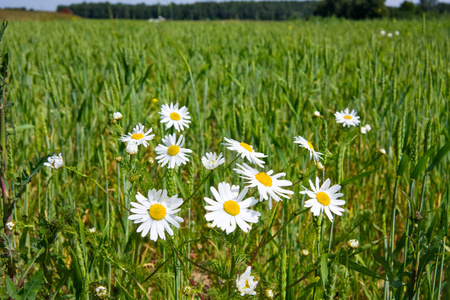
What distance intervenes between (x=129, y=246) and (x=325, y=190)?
0.48 m

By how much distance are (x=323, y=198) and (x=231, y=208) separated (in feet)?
0.63

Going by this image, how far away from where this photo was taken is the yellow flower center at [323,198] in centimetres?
65

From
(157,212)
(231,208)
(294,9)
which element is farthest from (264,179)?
(294,9)

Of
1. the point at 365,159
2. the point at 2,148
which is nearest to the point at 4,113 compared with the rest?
the point at 2,148

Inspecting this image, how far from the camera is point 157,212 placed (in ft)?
1.90

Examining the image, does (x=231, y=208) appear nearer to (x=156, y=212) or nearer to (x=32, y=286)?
(x=156, y=212)

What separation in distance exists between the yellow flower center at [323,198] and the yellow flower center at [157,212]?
28 cm

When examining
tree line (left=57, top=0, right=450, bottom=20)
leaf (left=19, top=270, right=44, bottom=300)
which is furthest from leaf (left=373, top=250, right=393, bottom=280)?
tree line (left=57, top=0, right=450, bottom=20)

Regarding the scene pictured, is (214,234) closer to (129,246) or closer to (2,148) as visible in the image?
(129,246)

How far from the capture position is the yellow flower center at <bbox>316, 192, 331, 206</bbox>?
654 millimetres

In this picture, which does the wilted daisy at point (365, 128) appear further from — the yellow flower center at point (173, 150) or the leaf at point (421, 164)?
the yellow flower center at point (173, 150)

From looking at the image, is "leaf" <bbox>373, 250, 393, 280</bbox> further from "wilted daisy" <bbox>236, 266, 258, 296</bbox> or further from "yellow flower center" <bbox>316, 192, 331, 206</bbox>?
"wilted daisy" <bbox>236, 266, 258, 296</bbox>

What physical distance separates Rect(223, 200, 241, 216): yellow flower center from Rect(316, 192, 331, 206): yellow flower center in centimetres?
17

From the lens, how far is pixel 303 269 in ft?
2.42
